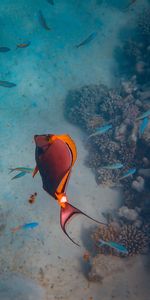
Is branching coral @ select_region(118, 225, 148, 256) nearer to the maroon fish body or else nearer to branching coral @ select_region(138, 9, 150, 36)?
the maroon fish body

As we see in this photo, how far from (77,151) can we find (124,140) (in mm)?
1648

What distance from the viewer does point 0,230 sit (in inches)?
236

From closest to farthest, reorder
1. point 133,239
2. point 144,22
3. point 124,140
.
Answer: point 133,239 < point 124,140 < point 144,22

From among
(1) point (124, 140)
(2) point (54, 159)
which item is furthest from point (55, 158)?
(1) point (124, 140)

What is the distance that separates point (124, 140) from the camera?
289 inches

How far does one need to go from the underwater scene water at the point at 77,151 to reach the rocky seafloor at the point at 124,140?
30 mm

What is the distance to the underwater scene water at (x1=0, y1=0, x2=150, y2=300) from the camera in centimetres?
518

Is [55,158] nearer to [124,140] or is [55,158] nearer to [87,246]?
[87,246]

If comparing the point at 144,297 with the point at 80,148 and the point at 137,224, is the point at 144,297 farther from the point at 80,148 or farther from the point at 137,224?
the point at 80,148

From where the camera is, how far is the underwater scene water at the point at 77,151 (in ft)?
17.0

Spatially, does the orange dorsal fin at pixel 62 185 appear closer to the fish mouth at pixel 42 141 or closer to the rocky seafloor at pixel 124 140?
the fish mouth at pixel 42 141

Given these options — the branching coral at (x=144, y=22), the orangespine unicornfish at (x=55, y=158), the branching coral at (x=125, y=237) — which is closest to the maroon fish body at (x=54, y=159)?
the orangespine unicornfish at (x=55, y=158)

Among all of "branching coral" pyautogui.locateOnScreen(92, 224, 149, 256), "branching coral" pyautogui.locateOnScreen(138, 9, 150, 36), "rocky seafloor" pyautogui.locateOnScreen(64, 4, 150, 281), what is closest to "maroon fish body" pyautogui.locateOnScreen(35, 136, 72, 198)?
"rocky seafloor" pyautogui.locateOnScreen(64, 4, 150, 281)

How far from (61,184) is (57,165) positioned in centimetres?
12
